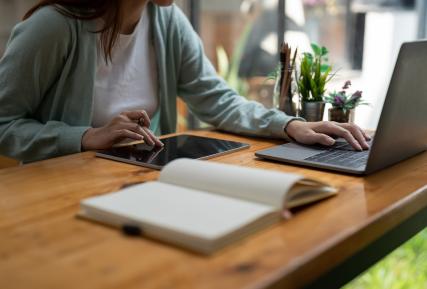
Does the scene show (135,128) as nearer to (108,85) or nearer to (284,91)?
(108,85)

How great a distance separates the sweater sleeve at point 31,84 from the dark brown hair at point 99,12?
4 centimetres

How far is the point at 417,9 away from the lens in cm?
201

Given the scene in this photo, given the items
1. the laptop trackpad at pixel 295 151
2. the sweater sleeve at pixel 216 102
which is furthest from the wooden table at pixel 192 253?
the sweater sleeve at pixel 216 102

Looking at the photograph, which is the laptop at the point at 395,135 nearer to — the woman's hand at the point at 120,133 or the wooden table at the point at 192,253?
the wooden table at the point at 192,253

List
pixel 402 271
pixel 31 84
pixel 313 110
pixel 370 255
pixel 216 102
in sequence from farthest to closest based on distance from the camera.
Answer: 1. pixel 402 271
2. pixel 216 102
3. pixel 313 110
4. pixel 31 84
5. pixel 370 255

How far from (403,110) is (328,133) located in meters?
0.24

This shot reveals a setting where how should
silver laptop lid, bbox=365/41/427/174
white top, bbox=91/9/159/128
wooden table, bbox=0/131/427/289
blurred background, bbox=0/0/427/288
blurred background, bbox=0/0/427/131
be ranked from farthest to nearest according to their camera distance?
1. blurred background, bbox=0/0/427/131
2. blurred background, bbox=0/0/427/288
3. white top, bbox=91/9/159/128
4. silver laptop lid, bbox=365/41/427/174
5. wooden table, bbox=0/131/427/289

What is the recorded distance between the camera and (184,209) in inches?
20.0

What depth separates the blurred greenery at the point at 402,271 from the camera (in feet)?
5.83

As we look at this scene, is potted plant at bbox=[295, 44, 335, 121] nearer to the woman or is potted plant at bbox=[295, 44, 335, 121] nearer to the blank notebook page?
the woman

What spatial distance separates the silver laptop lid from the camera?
26.8 inches

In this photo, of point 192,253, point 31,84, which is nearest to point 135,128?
point 31,84

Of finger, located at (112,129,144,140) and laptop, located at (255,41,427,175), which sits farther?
finger, located at (112,129,144,140)

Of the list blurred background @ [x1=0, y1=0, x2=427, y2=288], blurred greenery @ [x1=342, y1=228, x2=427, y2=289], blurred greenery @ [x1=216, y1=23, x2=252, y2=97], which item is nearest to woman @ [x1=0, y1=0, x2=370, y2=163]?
blurred background @ [x1=0, y1=0, x2=427, y2=288]
